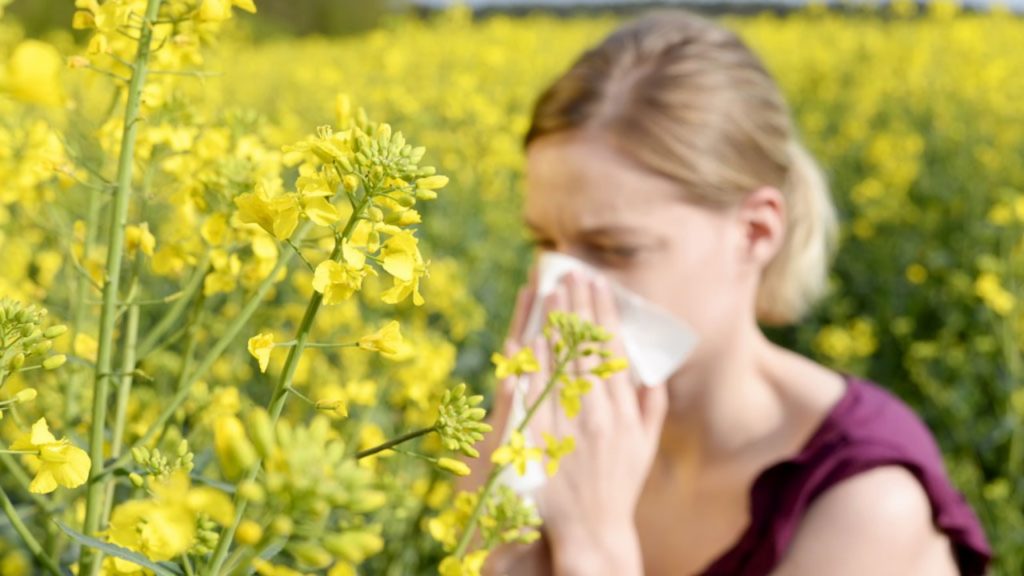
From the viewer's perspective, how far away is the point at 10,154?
35.2 inches

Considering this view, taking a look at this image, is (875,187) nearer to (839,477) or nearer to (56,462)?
(839,477)

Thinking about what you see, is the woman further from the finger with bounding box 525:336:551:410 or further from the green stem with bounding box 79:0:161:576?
the green stem with bounding box 79:0:161:576

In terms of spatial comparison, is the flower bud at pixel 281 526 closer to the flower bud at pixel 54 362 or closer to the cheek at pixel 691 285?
the flower bud at pixel 54 362

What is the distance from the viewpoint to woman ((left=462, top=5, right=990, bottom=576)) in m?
1.46

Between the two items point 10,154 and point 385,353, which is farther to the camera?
point 10,154

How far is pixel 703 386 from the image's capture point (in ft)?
6.12

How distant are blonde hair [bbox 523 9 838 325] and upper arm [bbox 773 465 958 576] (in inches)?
18.9

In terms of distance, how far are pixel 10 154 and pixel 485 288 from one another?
7.25 feet

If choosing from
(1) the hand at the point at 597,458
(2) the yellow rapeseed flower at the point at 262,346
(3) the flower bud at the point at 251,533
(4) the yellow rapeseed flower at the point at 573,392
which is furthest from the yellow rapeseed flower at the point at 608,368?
(1) the hand at the point at 597,458

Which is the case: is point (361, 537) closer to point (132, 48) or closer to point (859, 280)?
point (132, 48)

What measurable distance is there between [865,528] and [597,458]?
19.7 inches

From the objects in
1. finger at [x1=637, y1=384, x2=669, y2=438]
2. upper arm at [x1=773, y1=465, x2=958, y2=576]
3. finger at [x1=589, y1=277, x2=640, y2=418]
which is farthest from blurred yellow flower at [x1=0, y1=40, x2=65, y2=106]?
Result: upper arm at [x1=773, y1=465, x2=958, y2=576]

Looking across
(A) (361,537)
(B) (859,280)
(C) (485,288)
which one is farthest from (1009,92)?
(A) (361,537)

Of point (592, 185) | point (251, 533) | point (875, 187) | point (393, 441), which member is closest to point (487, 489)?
point (393, 441)
